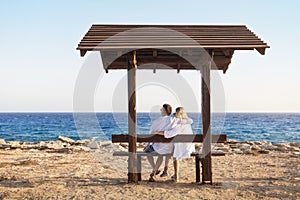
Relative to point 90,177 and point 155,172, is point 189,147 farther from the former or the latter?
point 90,177

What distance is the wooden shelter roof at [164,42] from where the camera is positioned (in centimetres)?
771

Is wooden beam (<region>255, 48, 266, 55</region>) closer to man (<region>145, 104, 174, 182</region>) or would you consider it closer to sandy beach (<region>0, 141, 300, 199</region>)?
man (<region>145, 104, 174, 182</region>)

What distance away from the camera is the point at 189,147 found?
840 cm

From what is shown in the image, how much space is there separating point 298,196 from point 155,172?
296 centimetres

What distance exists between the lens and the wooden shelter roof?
7711 millimetres

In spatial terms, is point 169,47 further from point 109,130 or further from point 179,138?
point 109,130

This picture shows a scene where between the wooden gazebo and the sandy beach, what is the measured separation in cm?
64

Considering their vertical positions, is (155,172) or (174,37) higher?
(174,37)

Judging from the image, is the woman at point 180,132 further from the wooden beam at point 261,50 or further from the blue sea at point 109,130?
the blue sea at point 109,130

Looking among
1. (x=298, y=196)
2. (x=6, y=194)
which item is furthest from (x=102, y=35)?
(x=298, y=196)

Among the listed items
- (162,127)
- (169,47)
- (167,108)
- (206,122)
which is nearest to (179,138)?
(162,127)

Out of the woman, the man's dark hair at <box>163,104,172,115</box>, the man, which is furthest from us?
the man's dark hair at <box>163,104,172,115</box>

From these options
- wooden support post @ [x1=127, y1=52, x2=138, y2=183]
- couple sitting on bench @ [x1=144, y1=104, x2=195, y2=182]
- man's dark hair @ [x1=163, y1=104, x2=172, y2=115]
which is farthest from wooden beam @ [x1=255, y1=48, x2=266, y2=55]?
wooden support post @ [x1=127, y1=52, x2=138, y2=183]

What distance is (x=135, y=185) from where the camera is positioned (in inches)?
320
